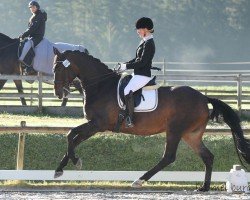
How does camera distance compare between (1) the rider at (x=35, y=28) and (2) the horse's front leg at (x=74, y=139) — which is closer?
(2) the horse's front leg at (x=74, y=139)

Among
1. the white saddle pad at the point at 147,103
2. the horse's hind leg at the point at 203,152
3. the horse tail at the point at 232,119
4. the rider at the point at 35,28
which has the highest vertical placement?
the rider at the point at 35,28

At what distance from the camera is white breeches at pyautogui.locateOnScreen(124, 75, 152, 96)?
42.6 feet

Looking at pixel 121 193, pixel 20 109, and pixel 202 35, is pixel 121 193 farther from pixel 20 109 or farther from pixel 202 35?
pixel 202 35

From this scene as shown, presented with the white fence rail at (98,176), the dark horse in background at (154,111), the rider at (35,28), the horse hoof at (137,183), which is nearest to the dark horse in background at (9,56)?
the rider at (35,28)

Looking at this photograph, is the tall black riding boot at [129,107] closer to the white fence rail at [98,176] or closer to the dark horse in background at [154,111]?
the dark horse in background at [154,111]

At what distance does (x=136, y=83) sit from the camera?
12992mm

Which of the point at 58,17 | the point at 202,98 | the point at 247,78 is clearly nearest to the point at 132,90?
the point at 202,98

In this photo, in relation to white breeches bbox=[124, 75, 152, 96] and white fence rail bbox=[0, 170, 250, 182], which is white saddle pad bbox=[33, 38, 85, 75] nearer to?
white fence rail bbox=[0, 170, 250, 182]

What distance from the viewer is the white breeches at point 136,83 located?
42.6ft

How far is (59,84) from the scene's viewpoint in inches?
514

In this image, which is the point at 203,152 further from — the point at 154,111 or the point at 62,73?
the point at 62,73

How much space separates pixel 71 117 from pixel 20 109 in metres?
1.46

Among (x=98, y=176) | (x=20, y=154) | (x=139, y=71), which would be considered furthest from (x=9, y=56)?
(x=139, y=71)

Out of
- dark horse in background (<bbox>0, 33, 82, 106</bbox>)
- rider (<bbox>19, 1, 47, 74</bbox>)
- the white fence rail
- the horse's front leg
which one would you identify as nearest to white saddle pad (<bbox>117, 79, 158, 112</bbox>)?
the horse's front leg
